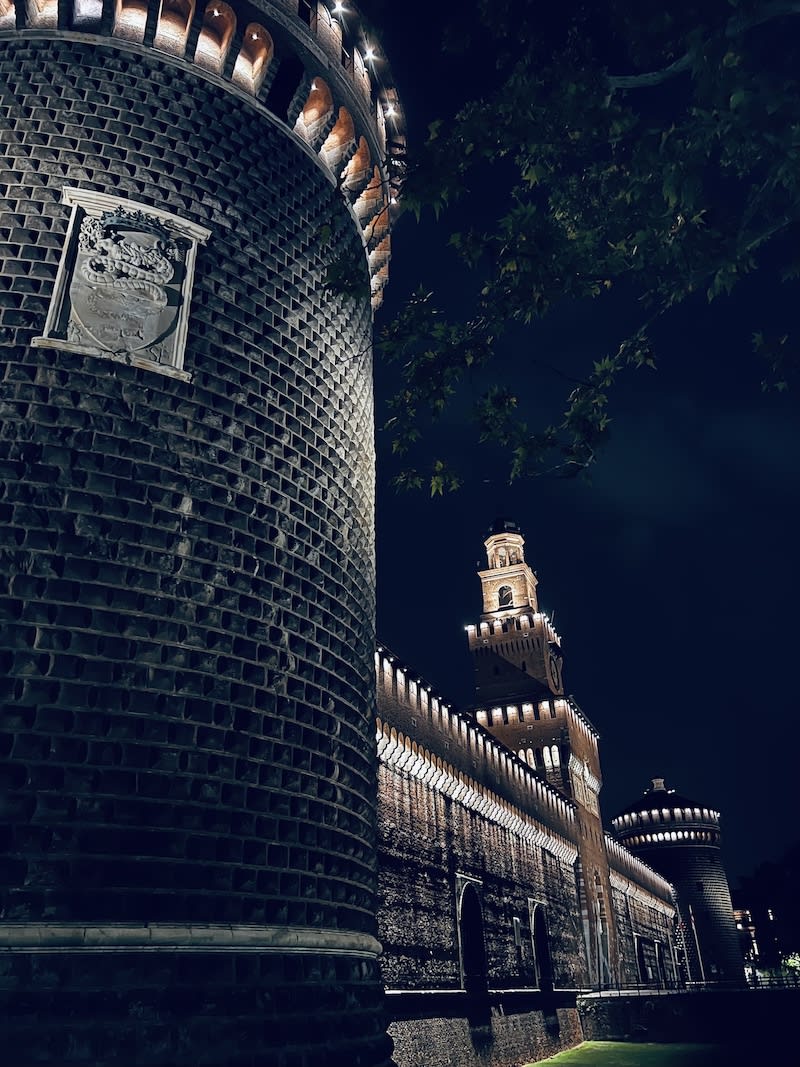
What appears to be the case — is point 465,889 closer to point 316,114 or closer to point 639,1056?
point 639,1056

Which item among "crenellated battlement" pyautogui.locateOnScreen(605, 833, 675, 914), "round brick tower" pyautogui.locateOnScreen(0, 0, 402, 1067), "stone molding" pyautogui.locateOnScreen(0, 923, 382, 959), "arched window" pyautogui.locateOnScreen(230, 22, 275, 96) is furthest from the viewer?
"crenellated battlement" pyautogui.locateOnScreen(605, 833, 675, 914)

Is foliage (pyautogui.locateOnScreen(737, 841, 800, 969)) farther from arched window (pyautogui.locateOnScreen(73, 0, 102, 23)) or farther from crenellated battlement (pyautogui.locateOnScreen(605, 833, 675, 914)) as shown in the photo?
arched window (pyautogui.locateOnScreen(73, 0, 102, 23))

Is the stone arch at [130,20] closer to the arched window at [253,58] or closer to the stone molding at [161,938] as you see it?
the arched window at [253,58]

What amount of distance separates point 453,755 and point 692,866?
39.2m

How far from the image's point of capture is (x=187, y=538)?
24.3 feet

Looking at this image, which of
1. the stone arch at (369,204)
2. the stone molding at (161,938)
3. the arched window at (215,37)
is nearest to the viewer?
the stone molding at (161,938)

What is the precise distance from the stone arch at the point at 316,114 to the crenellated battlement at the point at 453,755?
8646mm

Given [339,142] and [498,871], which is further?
[498,871]

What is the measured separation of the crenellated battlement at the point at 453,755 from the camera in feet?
60.3

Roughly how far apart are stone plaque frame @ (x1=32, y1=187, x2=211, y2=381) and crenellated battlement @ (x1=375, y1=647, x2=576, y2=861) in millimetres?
8062

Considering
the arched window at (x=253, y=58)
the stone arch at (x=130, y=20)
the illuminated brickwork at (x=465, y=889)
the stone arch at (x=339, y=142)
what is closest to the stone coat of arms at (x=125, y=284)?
the stone arch at (x=130, y=20)

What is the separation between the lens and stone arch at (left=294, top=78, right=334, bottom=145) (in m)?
11.4

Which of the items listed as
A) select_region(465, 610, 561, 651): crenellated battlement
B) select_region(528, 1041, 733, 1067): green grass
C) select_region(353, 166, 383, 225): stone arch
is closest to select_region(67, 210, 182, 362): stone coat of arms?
select_region(353, 166, 383, 225): stone arch

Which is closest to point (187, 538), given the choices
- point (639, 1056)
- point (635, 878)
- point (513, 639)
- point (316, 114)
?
point (316, 114)
